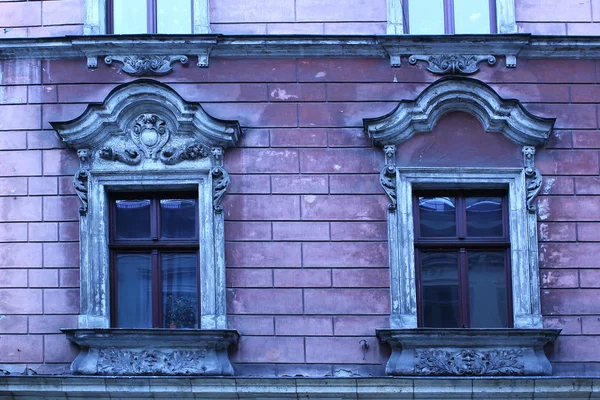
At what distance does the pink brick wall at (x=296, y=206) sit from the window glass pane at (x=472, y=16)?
56 cm

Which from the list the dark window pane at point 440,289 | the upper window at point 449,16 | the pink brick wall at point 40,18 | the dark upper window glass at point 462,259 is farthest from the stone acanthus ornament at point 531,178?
the pink brick wall at point 40,18

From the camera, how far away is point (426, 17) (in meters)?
15.2

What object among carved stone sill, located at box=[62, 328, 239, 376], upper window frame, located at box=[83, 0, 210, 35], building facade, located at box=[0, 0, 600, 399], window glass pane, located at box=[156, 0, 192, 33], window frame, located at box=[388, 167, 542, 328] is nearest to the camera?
carved stone sill, located at box=[62, 328, 239, 376]

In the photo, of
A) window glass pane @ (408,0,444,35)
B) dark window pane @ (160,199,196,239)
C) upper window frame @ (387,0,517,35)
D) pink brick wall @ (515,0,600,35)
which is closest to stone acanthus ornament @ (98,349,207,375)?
dark window pane @ (160,199,196,239)

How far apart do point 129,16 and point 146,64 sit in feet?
2.37

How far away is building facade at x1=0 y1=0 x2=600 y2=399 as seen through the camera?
14.1 m

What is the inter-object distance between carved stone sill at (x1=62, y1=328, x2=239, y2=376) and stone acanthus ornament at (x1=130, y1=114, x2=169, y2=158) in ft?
6.16

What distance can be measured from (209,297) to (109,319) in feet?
3.39

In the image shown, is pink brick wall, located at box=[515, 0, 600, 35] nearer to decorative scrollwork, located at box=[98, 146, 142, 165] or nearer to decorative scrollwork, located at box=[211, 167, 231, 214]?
decorative scrollwork, located at box=[211, 167, 231, 214]

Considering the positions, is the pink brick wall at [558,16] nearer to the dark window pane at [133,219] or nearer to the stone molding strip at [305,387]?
the stone molding strip at [305,387]

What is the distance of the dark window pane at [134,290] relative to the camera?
47.6 feet

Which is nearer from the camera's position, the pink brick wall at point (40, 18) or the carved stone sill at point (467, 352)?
the carved stone sill at point (467, 352)

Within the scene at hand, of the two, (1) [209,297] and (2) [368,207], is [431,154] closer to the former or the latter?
(2) [368,207]

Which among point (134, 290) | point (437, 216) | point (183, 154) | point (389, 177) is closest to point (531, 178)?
point (437, 216)
